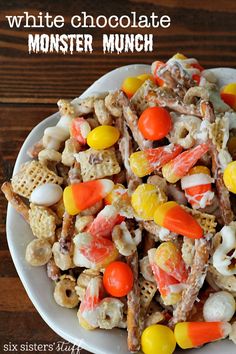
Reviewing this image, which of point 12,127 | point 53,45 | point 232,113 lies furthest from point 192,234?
point 53,45

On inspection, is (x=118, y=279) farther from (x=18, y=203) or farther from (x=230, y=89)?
(x=230, y=89)

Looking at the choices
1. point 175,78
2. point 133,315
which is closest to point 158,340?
point 133,315

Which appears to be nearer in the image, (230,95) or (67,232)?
(67,232)

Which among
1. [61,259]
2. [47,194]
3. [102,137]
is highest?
[102,137]

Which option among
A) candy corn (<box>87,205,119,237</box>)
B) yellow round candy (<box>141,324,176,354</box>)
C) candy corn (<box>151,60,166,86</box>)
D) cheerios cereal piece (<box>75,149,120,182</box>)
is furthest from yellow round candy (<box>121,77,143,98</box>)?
yellow round candy (<box>141,324,176,354</box>)

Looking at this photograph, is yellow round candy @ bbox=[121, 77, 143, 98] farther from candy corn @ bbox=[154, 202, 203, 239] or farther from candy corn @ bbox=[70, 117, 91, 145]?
candy corn @ bbox=[154, 202, 203, 239]

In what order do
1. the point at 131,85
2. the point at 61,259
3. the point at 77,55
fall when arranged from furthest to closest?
1. the point at 77,55
2. the point at 131,85
3. the point at 61,259

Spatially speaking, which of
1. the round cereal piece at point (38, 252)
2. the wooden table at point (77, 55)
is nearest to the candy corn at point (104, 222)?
the round cereal piece at point (38, 252)
